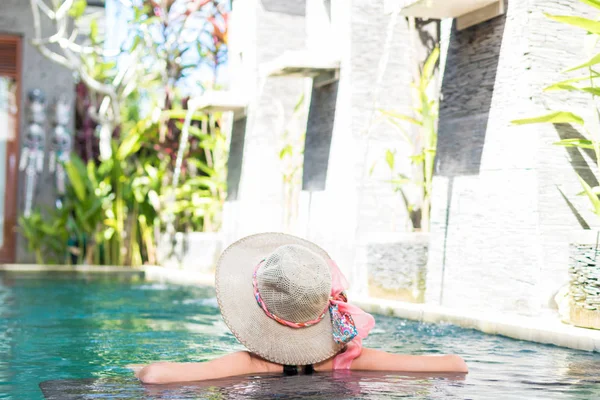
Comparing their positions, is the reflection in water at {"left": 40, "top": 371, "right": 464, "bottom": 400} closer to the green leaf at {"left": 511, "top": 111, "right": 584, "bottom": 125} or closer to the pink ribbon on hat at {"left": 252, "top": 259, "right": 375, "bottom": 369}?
the pink ribbon on hat at {"left": 252, "top": 259, "right": 375, "bottom": 369}

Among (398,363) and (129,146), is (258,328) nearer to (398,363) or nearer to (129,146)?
(398,363)

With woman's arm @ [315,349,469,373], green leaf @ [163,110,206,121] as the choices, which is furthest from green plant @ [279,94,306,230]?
woman's arm @ [315,349,469,373]

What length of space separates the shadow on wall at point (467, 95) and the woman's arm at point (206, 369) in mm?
3065

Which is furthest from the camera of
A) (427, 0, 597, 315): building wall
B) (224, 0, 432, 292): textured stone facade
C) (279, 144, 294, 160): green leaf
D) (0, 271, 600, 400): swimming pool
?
(279, 144, 294, 160): green leaf

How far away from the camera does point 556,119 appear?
16.2 ft

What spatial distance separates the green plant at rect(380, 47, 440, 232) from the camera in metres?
6.73

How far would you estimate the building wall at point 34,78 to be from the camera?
522 inches

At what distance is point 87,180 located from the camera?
12.3m

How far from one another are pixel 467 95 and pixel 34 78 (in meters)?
8.81

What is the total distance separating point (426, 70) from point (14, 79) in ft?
27.4

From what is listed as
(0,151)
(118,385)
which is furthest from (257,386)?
(0,151)

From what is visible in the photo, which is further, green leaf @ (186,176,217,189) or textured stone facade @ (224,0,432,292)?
green leaf @ (186,176,217,189)

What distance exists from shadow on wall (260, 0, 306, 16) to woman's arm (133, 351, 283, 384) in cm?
831

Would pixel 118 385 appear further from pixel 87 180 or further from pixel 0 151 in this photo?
pixel 0 151
